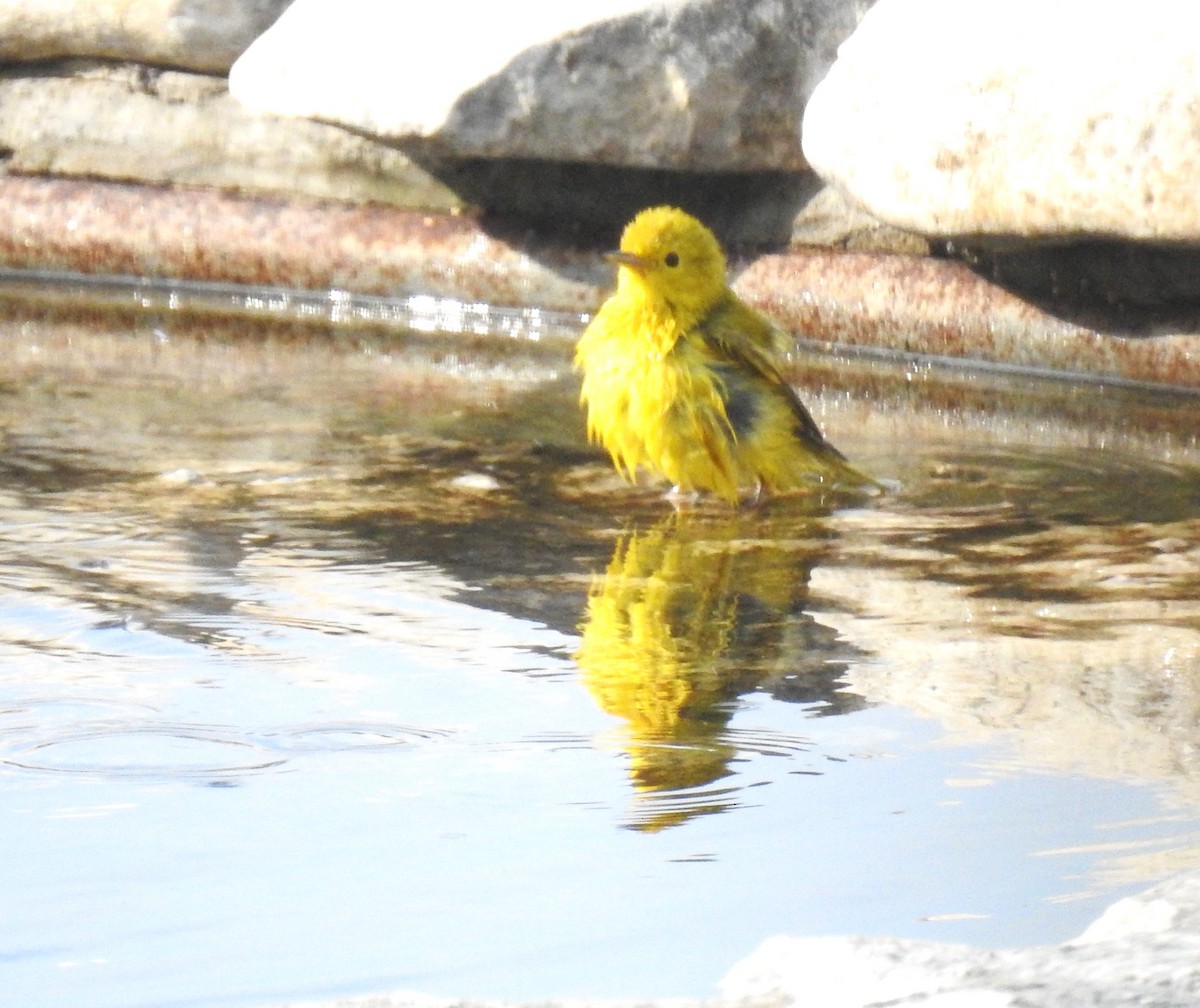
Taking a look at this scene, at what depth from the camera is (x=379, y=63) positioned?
20.4ft

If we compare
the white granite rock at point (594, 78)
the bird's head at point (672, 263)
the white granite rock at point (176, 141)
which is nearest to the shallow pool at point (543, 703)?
the bird's head at point (672, 263)

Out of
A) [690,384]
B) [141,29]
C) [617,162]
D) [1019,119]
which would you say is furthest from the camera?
[141,29]

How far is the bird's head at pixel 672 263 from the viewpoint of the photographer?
4.15 metres

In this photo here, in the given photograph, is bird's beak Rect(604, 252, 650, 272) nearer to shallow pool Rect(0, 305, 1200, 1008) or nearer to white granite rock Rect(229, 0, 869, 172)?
shallow pool Rect(0, 305, 1200, 1008)

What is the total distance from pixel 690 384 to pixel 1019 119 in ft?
5.38

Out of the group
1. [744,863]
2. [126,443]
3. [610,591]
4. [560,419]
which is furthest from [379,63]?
[744,863]

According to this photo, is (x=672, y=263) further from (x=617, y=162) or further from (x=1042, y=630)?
(x=617, y=162)

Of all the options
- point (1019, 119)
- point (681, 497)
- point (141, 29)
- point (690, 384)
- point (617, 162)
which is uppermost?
point (141, 29)

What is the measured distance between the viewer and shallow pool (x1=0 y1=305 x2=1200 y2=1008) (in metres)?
1.96

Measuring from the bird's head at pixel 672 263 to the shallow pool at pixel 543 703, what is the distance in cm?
41

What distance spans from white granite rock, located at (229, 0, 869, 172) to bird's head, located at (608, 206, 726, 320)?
1790 mm

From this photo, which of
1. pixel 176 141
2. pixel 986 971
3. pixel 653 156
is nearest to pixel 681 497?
pixel 653 156

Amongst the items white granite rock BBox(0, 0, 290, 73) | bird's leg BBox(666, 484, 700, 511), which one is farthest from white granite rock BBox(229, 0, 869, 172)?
bird's leg BBox(666, 484, 700, 511)

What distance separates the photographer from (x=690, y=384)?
402 cm
